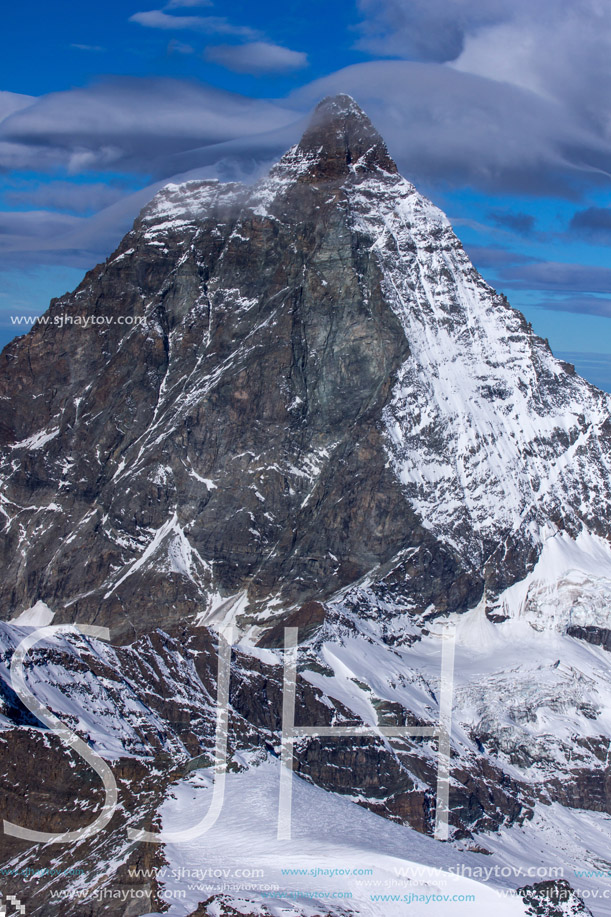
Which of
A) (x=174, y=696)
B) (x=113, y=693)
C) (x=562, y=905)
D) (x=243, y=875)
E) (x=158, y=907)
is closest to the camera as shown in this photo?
(x=158, y=907)

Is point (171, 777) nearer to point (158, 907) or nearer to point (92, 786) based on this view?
point (92, 786)

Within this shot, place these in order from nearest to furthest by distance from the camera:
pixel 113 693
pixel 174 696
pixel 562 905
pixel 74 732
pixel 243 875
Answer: pixel 243 875
pixel 562 905
pixel 74 732
pixel 113 693
pixel 174 696

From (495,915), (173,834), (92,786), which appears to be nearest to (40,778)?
(92,786)

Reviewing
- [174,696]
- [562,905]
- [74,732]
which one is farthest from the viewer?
[174,696]

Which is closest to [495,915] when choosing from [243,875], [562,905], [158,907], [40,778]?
[562,905]

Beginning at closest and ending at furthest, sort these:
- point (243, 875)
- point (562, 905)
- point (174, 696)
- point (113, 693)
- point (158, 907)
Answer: point (158, 907)
point (243, 875)
point (562, 905)
point (113, 693)
point (174, 696)

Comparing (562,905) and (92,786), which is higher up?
(92,786)

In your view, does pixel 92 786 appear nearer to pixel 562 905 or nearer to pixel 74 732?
pixel 74 732

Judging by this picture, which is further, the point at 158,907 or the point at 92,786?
the point at 92,786

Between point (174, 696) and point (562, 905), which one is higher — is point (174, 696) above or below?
above

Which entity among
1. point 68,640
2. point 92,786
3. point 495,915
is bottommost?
point 495,915
